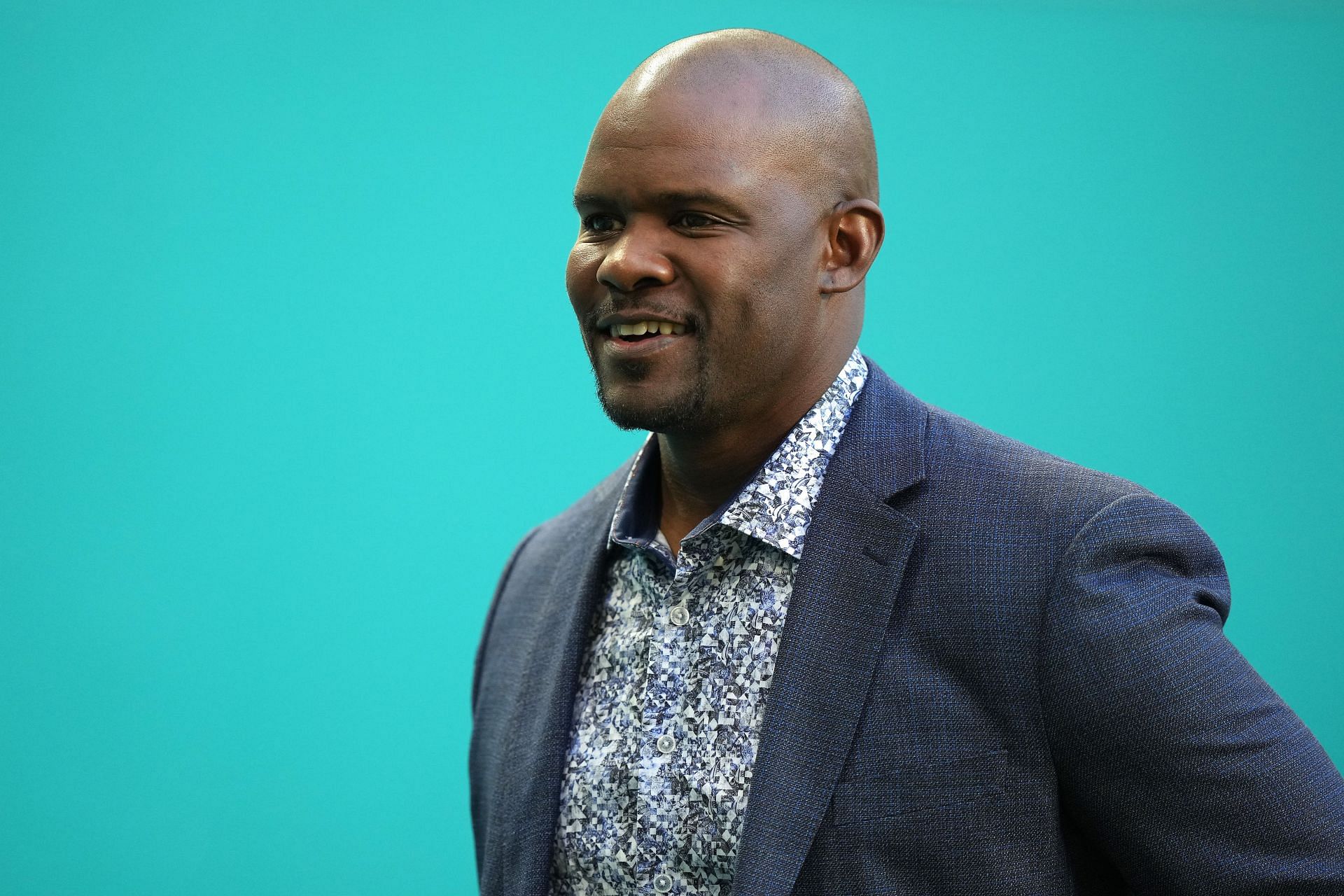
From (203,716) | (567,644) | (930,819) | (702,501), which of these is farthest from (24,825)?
(930,819)

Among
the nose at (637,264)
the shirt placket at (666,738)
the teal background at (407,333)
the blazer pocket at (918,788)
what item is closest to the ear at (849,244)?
the nose at (637,264)

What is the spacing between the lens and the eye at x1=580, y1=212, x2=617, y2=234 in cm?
177

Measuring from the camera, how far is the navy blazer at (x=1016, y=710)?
58.0 inches

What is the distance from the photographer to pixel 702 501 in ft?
6.24

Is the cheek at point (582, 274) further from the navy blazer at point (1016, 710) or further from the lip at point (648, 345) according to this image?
the navy blazer at point (1016, 710)

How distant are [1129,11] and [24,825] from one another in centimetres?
315

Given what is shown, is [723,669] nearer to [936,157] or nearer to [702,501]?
[702,501]

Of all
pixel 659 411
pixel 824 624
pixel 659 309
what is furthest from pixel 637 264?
pixel 824 624

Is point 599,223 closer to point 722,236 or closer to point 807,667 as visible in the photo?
point 722,236

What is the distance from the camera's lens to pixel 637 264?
5.52ft

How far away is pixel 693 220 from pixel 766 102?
186 mm

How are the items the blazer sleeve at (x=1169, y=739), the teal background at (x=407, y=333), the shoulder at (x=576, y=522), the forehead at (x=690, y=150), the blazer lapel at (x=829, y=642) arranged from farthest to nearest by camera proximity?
the teal background at (x=407, y=333)
the shoulder at (x=576, y=522)
the forehead at (x=690, y=150)
the blazer lapel at (x=829, y=642)
the blazer sleeve at (x=1169, y=739)

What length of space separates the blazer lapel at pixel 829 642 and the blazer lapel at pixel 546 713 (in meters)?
0.34

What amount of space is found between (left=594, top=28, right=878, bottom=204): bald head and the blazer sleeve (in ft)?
1.89
